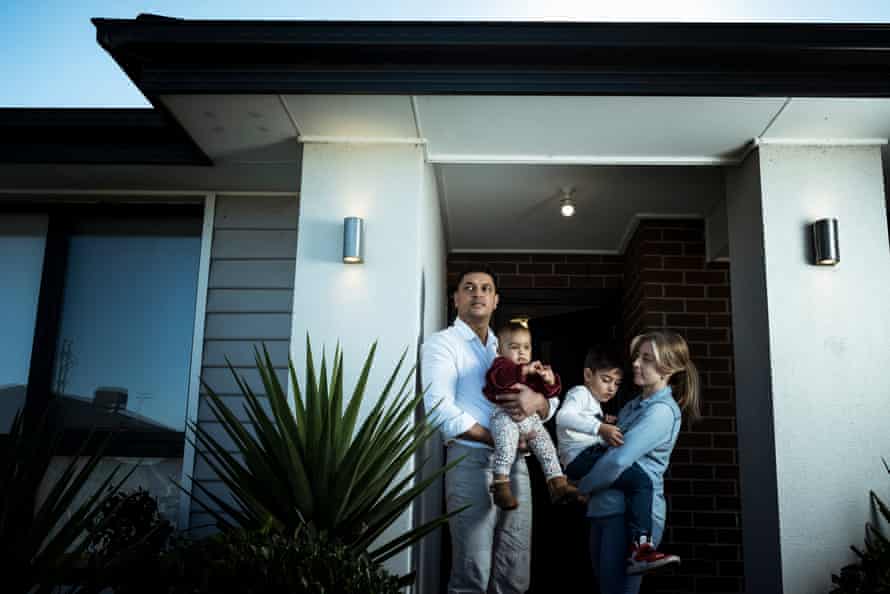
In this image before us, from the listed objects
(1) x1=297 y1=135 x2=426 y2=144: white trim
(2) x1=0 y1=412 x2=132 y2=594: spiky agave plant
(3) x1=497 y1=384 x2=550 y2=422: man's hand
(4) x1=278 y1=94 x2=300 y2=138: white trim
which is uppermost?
(4) x1=278 y1=94 x2=300 y2=138: white trim

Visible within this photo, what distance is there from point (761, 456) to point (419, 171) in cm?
206

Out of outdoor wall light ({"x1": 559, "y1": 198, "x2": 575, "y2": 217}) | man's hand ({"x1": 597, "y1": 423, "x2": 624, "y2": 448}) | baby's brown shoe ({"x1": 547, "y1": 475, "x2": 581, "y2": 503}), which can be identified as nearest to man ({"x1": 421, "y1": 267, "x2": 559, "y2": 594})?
baby's brown shoe ({"x1": 547, "y1": 475, "x2": 581, "y2": 503})

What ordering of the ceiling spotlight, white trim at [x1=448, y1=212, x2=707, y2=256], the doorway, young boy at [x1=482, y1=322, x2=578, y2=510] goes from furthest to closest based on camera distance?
the doorway < white trim at [x1=448, y1=212, x2=707, y2=256] < the ceiling spotlight < young boy at [x1=482, y1=322, x2=578, y2=510]

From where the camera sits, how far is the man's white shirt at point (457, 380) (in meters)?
3.61

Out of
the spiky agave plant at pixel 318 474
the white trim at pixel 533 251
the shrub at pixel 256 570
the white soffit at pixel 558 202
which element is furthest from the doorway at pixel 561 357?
the shrub at pixel 256 570

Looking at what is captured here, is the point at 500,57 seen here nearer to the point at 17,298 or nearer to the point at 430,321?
the point at 430,321

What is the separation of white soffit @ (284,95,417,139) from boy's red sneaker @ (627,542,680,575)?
210cm

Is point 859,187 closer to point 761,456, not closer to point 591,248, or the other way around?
point 761,456

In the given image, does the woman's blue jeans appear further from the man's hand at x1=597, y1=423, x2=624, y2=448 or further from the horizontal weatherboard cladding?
the horizontal weatherboard cladding

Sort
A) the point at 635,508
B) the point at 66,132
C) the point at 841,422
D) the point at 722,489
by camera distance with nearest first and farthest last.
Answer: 1. the point at 635,508
2. the point at 841,422
3. the point at 66,132
4. the point at 722,489

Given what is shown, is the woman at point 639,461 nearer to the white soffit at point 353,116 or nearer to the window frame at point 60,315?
the white soffit at point 353,116

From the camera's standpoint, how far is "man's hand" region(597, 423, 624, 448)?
3705mm

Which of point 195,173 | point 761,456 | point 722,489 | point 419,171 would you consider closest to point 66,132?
point 195,173

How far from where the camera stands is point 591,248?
21.5 feet
